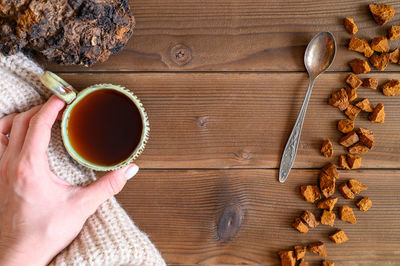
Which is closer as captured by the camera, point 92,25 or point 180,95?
point 92,25

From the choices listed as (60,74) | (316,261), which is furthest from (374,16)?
(60,74)

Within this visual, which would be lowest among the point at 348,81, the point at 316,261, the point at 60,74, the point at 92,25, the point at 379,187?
the point at 316,261

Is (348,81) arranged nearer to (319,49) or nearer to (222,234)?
(319,49)

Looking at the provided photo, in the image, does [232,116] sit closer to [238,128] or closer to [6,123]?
[238,128]

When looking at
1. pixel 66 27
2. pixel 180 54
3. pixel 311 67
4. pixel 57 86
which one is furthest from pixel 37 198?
pixel 311 67

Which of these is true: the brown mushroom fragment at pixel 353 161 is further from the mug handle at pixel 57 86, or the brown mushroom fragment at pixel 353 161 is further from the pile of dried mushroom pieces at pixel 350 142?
the mug handle at pixel 57 86

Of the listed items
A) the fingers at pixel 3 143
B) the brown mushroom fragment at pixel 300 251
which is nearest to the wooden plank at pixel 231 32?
the fingers at pixel 3 143
